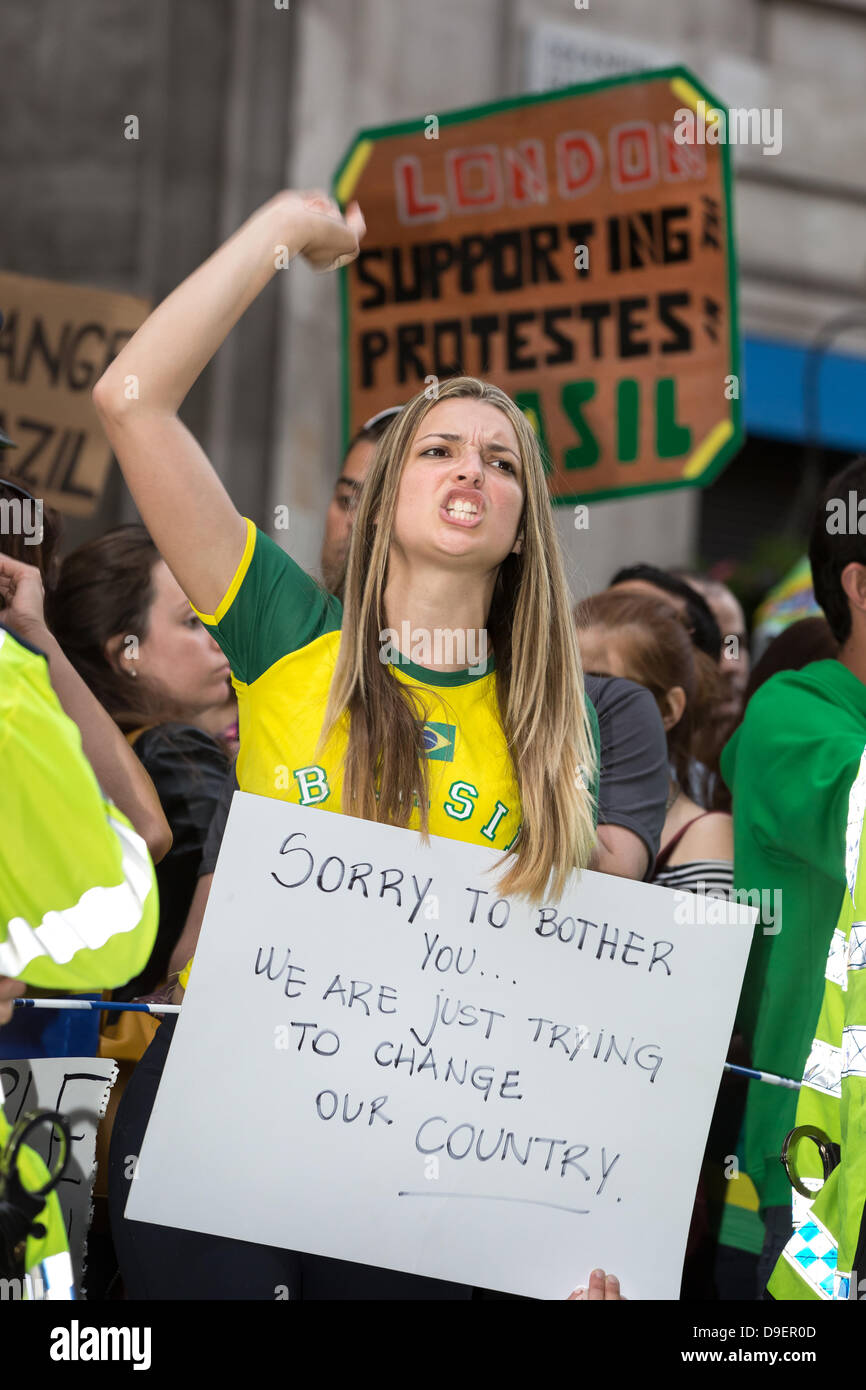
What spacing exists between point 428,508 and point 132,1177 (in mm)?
1015

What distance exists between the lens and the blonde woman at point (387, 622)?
Result: 2.46m

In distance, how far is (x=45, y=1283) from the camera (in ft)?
6.27

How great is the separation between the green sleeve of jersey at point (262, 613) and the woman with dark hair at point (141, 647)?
25.7 inches

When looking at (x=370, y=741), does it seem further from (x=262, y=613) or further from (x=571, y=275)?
(x=571, y=275)

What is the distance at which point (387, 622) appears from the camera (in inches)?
105

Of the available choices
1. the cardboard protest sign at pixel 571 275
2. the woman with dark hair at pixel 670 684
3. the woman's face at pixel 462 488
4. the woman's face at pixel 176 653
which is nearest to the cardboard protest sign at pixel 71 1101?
the woman's face at pixel 462 488

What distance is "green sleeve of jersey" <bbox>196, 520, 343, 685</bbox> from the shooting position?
2508 mm

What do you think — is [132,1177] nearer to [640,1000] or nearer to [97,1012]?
[97,1012]

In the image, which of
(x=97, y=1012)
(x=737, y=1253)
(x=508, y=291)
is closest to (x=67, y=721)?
(x=97, y=1012)

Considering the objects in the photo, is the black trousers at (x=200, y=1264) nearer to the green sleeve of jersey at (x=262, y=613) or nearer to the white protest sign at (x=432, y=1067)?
the white protest sign at (x=432, y=1067)

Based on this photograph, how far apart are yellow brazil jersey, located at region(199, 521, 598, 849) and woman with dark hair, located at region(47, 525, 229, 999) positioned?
0.64 m

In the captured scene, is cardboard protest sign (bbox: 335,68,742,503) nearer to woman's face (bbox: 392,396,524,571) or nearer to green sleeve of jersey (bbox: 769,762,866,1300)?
woman's face (bbox: 392,396,524,571)

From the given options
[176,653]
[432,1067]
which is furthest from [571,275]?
[432,1067]

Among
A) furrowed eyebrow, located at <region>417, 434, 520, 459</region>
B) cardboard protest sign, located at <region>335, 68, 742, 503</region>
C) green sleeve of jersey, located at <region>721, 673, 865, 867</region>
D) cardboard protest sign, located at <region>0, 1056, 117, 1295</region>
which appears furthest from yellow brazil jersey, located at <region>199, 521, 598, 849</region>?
cardboard protest sign, located at <region>335, 68, 742, 503</region>
